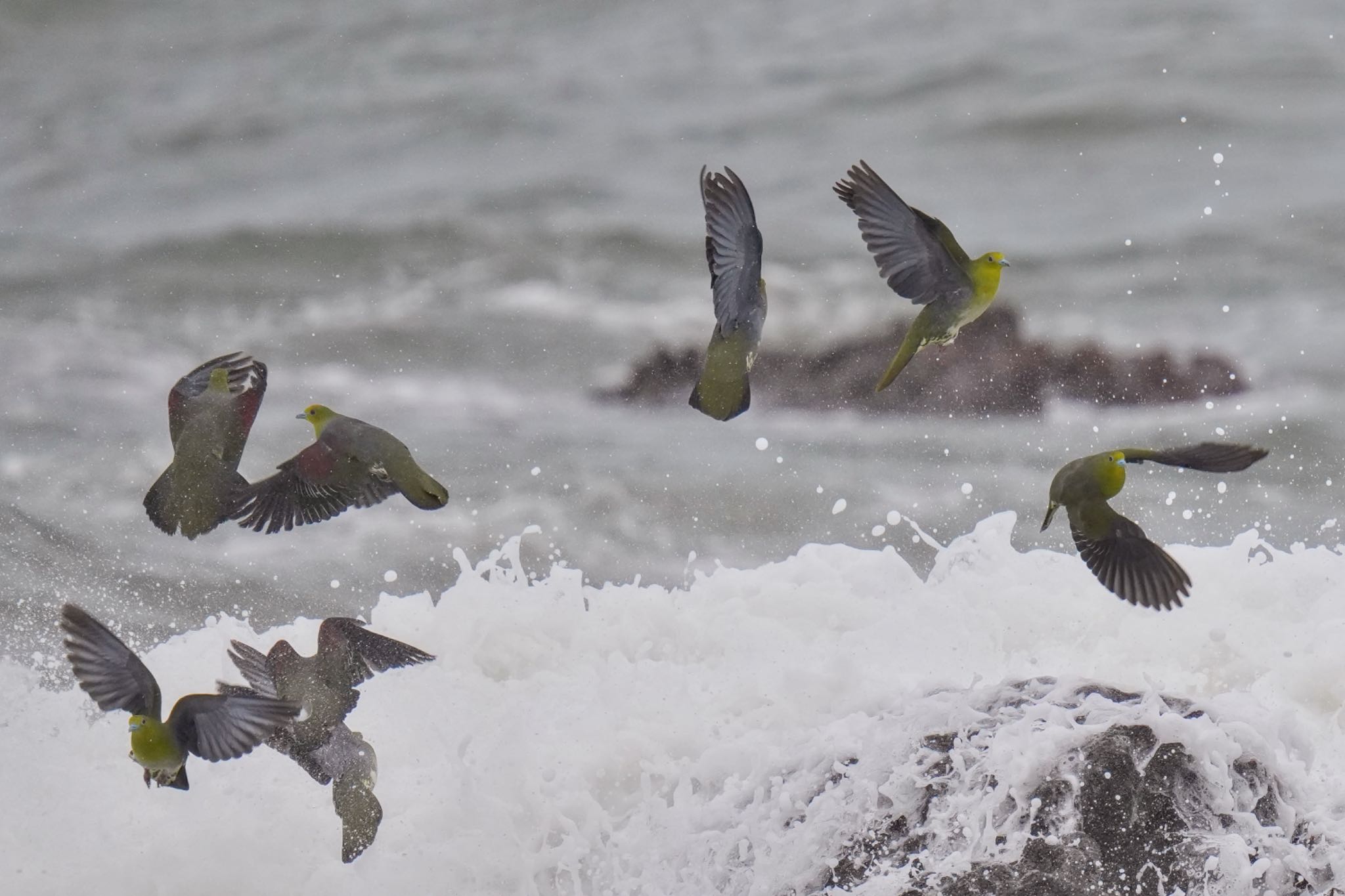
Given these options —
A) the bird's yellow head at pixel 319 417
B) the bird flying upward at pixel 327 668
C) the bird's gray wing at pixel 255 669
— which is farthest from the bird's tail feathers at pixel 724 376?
the bird's gray wing at pixel 255 669

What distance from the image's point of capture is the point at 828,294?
9703 millimetres

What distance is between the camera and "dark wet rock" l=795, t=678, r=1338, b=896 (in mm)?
3480

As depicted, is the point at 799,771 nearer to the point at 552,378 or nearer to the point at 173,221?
the point at 552,378

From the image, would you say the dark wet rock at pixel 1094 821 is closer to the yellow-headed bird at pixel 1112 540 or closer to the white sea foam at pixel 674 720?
the white sea foam at pixel 674 720

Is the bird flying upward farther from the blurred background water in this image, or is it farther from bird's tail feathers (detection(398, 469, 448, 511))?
the blurred background water

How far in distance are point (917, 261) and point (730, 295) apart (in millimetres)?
366

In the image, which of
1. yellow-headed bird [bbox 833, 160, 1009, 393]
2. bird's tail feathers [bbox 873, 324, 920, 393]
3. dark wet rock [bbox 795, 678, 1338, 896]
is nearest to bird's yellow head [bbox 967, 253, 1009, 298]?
yellow-headed bird [bbox 833, 160, 1009, 393]

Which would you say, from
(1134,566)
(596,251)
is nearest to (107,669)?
(1134,566)

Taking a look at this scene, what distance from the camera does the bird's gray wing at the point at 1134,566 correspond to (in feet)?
10.3

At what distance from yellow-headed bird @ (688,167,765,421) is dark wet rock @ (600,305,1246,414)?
5.44 m

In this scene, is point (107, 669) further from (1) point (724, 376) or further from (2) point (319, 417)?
(1) point (724, 376)

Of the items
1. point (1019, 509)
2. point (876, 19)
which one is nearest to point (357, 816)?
point (1019, 509)

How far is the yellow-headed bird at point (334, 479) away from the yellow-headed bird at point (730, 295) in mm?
582

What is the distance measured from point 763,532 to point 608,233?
3.33 meters
